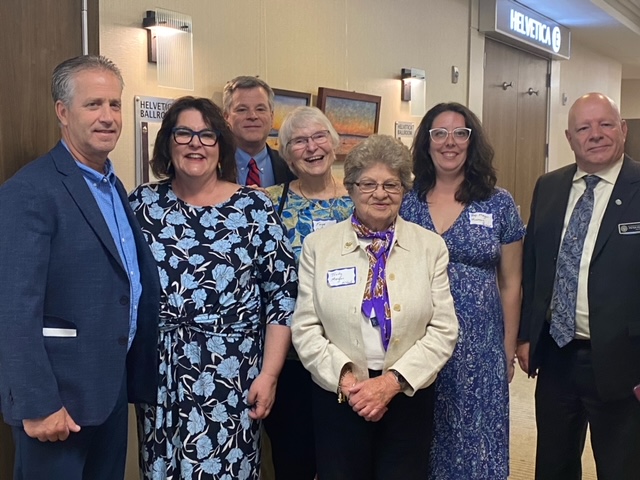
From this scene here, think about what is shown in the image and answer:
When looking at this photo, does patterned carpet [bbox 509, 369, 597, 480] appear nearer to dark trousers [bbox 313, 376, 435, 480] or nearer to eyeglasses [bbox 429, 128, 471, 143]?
dark trousers [bbox 313, 376, 435, 480]

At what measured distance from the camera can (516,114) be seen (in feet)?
23.0

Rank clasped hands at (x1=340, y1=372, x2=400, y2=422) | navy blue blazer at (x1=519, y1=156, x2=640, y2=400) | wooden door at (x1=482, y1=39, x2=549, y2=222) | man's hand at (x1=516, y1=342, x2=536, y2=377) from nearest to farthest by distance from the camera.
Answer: clasped hands at (x1=340, y1=372, x2=400, y2=422) → navy blue blazer at (x1=519, y1=156, x2=640, y2=400) → man's hand at (x1=516, y1=342, x2=536, y2=377) → wooden door at (x1=482, y1=39, x2=549, y2=222)

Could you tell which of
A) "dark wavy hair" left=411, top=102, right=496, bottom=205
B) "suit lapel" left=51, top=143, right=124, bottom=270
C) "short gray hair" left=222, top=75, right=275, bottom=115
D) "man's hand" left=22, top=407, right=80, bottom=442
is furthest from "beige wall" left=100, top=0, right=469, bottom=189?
"man's hand" left=22, top=407, right=80, bottom=442

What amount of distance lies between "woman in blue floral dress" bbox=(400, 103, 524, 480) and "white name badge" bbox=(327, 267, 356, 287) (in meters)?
0.48

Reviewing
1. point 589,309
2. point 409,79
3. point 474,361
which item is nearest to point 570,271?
point 589,309

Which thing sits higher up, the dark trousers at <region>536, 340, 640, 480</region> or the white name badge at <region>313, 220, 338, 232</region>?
the white name badge at <region>313, 220, 338, 232</region>

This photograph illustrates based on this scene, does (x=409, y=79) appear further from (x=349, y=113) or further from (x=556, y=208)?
(x=556, y=208)

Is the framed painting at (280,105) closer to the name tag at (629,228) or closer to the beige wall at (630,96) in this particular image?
the name tag at (629,228)

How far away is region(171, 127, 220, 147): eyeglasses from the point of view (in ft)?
6.75

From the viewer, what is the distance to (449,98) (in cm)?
586

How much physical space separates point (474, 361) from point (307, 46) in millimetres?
2575

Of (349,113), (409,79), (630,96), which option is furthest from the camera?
(630,96)

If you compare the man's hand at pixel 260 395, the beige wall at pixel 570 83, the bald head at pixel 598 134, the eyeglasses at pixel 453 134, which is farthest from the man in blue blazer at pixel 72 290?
the beige wall at pixel 570 83

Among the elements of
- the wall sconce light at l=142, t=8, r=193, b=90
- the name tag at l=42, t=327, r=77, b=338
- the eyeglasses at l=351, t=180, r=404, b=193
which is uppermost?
the wall sconce light at l=142, t=8, r=193, b=90
